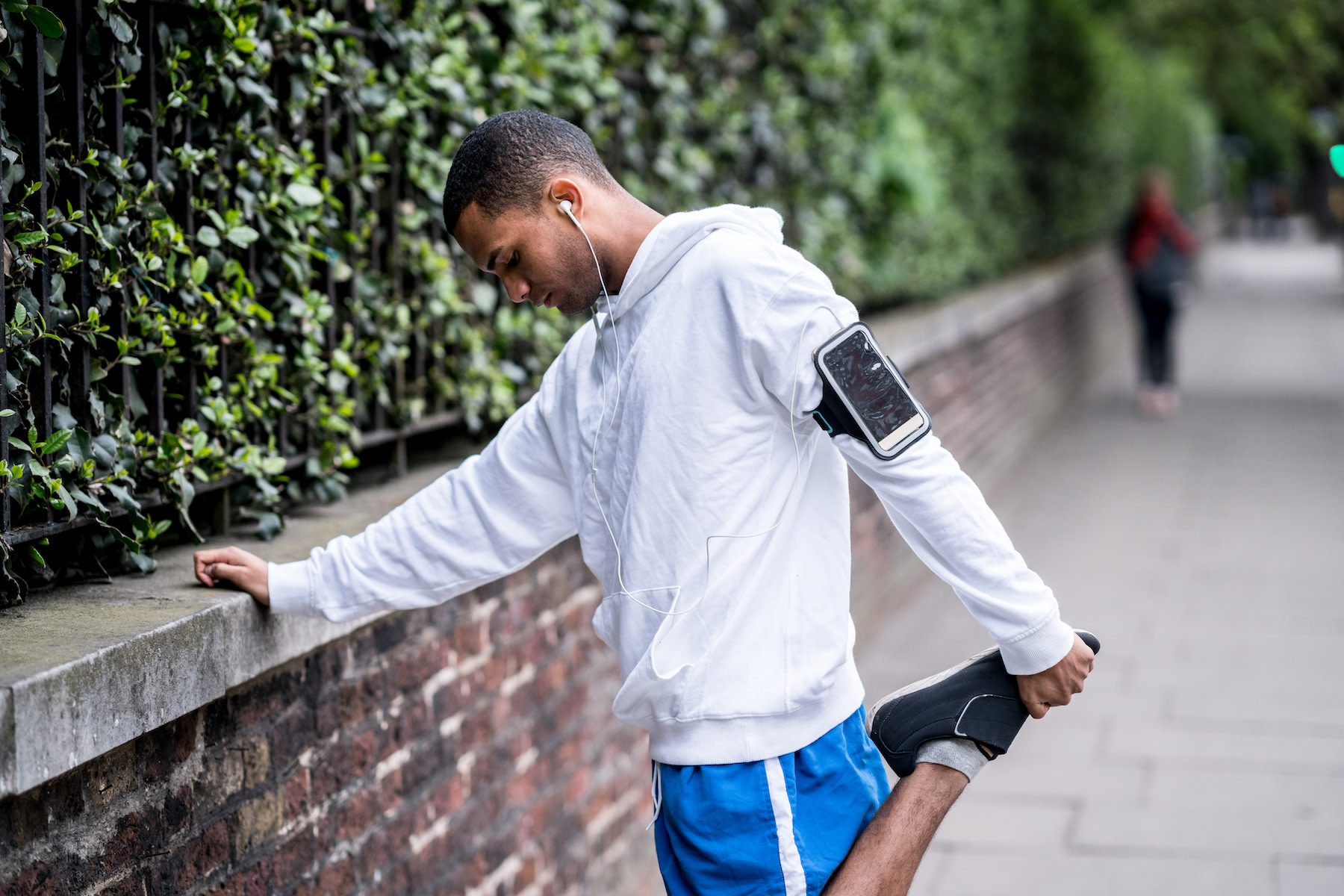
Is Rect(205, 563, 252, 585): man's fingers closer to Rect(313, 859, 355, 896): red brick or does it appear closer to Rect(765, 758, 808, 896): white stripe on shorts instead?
Rect(313, 859, 355, 896): red brick

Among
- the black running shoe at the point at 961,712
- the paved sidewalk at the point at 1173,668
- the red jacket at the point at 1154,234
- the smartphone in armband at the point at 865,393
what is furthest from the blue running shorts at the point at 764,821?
the red jacket at the point at 1154,234

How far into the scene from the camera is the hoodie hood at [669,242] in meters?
2.20

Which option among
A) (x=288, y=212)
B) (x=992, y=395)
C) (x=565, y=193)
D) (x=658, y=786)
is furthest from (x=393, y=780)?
(x=992, y=395)

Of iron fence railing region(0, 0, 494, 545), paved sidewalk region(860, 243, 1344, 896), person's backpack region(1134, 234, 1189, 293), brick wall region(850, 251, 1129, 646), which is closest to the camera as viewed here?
iron fence railing region(0, 0, 494, 545)

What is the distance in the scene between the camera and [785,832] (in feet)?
7.25

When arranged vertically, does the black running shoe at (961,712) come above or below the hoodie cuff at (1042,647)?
below

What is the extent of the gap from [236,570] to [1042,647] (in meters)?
1.40

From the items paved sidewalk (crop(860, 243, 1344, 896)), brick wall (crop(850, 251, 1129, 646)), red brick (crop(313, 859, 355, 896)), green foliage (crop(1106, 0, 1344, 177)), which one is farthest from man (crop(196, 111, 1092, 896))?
green foliage (crop(1106, 0, 1344, 177))

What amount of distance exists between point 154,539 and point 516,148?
113 centimetres

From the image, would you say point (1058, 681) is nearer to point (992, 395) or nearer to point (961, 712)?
point (961, 712)

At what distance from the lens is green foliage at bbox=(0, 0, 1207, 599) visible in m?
2.43

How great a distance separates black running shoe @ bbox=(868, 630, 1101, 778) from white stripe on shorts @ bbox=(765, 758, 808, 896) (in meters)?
0.20

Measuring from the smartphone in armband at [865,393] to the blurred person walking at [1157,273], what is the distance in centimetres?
1141

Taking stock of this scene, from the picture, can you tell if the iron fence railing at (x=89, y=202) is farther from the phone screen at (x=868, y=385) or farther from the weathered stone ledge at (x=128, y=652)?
the phone screen at (x=868, y=385)
